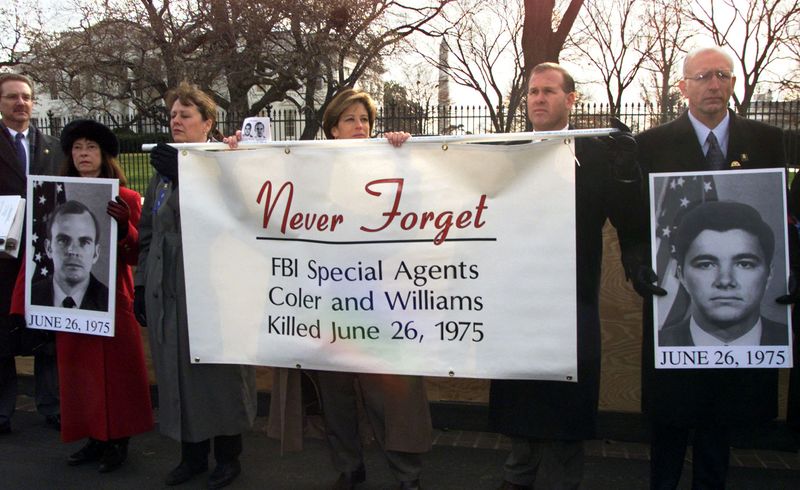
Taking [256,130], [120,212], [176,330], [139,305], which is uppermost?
[256,130]

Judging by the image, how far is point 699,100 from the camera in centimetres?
306

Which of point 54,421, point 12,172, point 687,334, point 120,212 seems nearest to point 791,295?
point 687,334

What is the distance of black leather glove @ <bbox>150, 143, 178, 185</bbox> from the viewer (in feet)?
11.6

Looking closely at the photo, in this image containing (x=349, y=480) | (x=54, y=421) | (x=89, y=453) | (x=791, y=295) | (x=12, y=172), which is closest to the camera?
(x=791, y=295)

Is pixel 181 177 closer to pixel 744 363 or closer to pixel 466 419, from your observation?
pixel 466 419

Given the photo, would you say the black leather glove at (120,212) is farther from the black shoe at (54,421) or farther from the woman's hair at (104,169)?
the black shoe at (54,421)

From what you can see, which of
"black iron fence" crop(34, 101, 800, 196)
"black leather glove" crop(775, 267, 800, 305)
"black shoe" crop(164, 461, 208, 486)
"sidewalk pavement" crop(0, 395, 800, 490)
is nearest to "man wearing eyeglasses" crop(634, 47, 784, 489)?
"black leather glove" crop(775, 267, 800, 305)

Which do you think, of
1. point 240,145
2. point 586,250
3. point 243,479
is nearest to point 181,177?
point 240,145

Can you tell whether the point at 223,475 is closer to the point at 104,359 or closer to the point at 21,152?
the point at 104,359

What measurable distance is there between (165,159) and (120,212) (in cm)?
43

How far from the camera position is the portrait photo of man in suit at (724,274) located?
9.77 ft

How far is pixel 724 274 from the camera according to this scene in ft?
9.84

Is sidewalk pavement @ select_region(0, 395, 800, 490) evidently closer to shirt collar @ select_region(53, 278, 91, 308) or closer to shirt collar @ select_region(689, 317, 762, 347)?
shirt collar @ select_region(53, 278, 91, 308)

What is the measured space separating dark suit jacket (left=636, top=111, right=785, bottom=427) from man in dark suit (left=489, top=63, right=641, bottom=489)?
0.15 m
